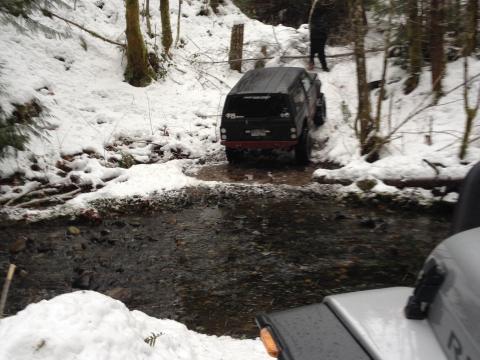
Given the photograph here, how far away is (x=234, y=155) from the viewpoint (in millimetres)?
11703

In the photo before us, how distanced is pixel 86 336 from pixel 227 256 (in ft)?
13.6

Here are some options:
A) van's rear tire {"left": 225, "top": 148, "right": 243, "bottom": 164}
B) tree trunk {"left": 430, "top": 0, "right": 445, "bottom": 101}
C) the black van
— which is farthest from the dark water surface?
tree trunk {"left": 430, "top": 0, "right": 445, "bottom": 101}

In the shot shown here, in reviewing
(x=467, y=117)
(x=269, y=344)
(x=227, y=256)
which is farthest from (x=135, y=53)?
(x=269, y=344)

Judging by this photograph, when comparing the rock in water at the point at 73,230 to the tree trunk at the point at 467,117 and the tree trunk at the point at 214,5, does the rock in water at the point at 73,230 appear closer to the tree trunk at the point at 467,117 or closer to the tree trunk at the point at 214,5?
the tree trunk at the point at 467,117

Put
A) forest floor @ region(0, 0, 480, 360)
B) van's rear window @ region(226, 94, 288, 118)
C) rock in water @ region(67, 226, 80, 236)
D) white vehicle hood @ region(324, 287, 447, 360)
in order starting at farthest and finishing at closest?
1. van's rear window @ region(226, 94, 288, 118)
2. rock in water @ region(67, 226, 80, 236)
3. forest floor @ region(0, 0, 480, 360)
4. white vehicle hood @ region(324, 287, 447, 360)

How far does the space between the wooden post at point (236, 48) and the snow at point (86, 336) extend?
14.6 meters

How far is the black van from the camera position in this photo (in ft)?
33.8

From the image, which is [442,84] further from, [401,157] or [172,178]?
[172,178]

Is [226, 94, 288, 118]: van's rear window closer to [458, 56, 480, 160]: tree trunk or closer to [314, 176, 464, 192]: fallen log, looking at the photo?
[314, 176, 464, 192]: fallen log

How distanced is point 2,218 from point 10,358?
21.8ft

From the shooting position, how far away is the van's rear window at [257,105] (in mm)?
10250

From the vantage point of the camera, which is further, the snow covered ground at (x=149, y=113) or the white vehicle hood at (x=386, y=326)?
the snow covered ground at (x=149, y=113)

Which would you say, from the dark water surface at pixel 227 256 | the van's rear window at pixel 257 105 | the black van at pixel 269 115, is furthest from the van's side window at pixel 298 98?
the dark water surface at pixel 227 256

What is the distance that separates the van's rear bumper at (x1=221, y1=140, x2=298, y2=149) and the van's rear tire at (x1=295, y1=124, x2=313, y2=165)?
0.90 feet
